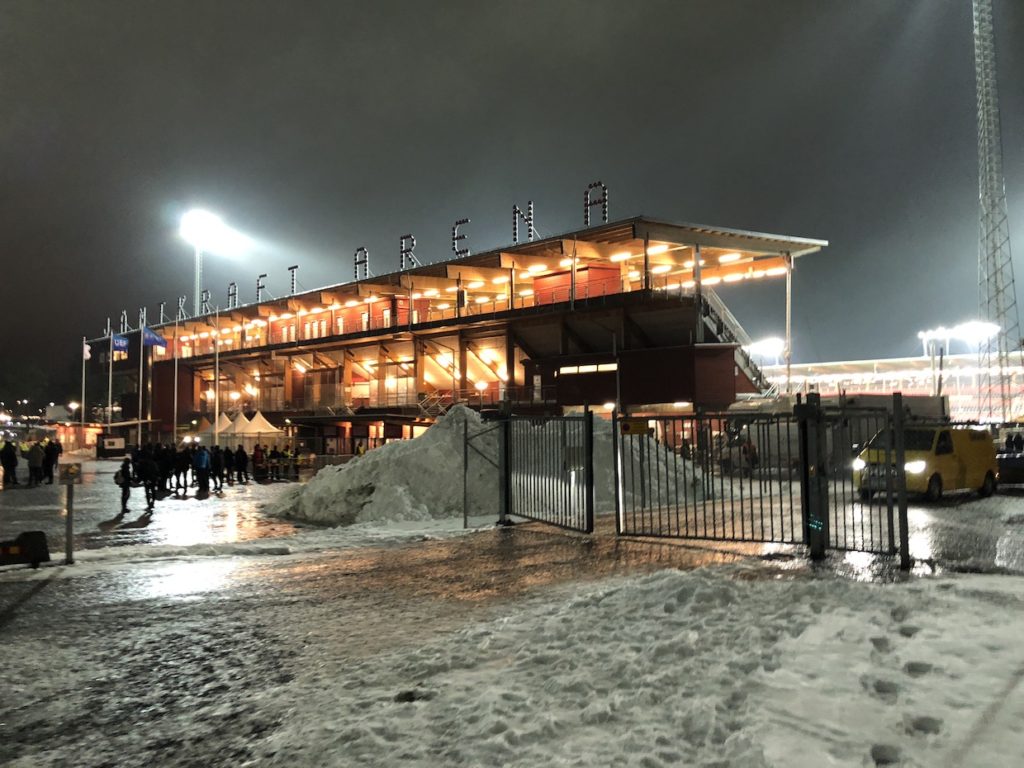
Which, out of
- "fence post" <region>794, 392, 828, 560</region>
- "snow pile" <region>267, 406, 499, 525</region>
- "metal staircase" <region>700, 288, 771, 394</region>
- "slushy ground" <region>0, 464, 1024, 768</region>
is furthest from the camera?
"metal staircase" <region>700, 288, 771, 394</region>

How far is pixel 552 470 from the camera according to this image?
12.4 metres

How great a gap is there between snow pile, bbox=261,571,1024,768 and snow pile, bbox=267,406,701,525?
23.2 ft

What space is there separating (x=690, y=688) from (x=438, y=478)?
11.5 meters

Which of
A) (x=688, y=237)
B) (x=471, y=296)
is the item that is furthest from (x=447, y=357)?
(x=688, y=237)

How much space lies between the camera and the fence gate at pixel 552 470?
1188 cm

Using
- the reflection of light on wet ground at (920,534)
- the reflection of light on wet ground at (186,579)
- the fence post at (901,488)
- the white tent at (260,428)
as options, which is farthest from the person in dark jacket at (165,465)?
the fence post at (901,488)

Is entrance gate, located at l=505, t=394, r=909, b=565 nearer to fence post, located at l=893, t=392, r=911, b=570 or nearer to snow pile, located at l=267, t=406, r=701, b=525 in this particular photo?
fence post, located at l=893, t=392, r=911, b=570

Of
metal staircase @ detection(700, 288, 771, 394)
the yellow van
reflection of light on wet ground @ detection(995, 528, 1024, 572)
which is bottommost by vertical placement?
reflection of light on wet ground @ detection(995, 528, 1024, 572)

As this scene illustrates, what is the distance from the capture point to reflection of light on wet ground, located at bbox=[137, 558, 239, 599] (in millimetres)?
8117

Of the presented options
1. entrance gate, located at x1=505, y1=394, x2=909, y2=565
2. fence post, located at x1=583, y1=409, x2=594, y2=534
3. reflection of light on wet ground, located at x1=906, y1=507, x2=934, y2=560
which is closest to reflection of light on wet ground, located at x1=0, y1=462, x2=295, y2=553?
entrance gate, located at x1=505, y1=394, x2=909, y2=565

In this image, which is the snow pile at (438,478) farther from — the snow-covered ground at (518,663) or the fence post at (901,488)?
the snow-covered ground at (518,663)

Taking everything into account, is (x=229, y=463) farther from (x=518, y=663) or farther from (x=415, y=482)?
(x=518, y=663)

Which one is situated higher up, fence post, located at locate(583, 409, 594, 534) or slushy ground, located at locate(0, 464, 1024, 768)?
fence post, located at locate(583, 409, 594, 534)

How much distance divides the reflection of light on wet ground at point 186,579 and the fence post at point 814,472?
7397mm
